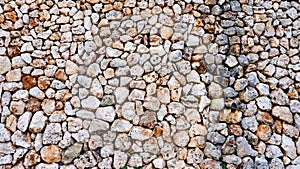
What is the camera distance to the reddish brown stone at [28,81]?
10.6ft

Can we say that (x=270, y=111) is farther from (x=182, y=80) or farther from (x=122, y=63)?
(x=122, y=63)

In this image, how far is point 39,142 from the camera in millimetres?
3047

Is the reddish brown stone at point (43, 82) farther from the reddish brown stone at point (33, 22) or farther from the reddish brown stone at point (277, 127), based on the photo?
the reddish brown stone at point (277, 127)

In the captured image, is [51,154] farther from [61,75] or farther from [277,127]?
[277,127]

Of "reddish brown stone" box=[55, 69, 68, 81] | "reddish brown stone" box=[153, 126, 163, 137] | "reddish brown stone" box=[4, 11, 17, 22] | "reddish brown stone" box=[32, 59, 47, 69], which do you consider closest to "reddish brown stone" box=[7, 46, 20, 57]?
"reddish brown stone" box=[32, 59, 47, 69]

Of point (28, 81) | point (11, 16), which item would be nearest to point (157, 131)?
point (28, 81)

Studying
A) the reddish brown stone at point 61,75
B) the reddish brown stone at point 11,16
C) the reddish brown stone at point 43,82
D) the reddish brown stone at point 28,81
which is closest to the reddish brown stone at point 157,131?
the reddish brown stone at point 61,75

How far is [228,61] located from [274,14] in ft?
2.39

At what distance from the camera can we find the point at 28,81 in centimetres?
323

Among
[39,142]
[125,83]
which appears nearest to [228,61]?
[125,83]

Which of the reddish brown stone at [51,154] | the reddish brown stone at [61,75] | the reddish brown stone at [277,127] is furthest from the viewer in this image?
the reddish brown stone at [61,75]

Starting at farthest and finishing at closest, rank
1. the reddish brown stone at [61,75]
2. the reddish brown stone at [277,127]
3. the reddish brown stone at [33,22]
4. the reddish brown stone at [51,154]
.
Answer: the reddish brown stone at [33,22] → the reddish brown stone at [61,75] → the reddish brown stone at [277,127] → the reddish brown stone at [51,154]

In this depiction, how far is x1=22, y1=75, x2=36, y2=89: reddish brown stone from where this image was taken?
322 cm

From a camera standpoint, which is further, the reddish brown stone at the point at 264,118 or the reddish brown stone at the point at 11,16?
the reddish brown stone at the point at 11,16
